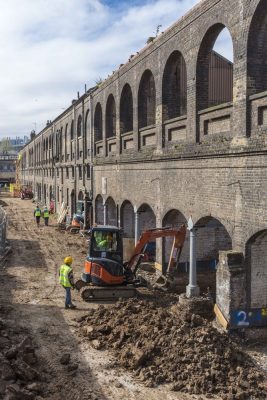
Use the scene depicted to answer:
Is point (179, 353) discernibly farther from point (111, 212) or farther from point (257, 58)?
point (111, 212)

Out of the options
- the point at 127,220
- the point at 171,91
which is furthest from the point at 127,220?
the point at 171,91

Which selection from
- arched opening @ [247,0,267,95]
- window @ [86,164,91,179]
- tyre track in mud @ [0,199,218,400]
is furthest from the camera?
window @ [86,164,91,179]

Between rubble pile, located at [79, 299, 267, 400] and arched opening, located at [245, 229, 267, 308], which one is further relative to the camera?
arched opening, located at [245, 229, 267, 308]

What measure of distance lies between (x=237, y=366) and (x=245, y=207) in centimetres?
369

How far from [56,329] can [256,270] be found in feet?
17.6

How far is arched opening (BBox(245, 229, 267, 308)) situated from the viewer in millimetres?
10797

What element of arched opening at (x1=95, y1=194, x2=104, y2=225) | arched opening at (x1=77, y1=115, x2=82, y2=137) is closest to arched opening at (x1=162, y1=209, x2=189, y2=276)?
arched opening at (x1=95, y1=194, x2=104, y2=225)


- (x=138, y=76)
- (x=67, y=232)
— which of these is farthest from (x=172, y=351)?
(x=67, y=232)

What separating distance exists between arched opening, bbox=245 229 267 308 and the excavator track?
14.6ft

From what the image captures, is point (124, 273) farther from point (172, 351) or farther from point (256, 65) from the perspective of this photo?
point (256, 65)

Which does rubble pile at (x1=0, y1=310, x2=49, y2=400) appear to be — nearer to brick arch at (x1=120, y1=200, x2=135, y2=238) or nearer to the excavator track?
the excavator track

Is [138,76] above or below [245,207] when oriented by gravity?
above

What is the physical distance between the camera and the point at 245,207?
421 inches

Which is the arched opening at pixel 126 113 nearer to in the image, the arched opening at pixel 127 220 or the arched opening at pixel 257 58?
the arched opening at pixel 127 220
